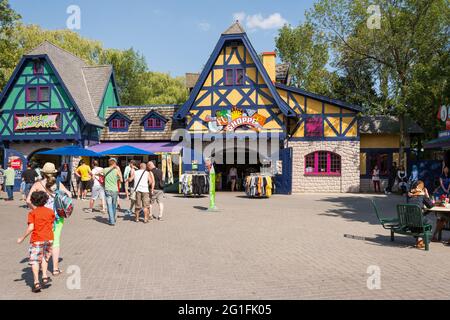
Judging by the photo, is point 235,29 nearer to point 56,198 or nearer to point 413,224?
point 413,224

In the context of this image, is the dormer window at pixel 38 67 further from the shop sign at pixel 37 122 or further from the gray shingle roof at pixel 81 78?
the shop sign at pixel 37 122

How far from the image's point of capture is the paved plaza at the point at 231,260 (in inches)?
212

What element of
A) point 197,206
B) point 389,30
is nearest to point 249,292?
point 197,206

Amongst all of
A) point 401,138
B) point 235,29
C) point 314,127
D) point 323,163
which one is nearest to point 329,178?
point 323,163

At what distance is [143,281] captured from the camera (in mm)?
5801

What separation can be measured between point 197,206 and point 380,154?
1302cm

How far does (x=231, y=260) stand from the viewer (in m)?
7.09

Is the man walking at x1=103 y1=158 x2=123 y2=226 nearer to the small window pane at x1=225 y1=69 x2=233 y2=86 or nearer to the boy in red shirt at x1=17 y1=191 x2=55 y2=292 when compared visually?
the boy in red shirt at x1=17 y1=191 x2=55 y2=292

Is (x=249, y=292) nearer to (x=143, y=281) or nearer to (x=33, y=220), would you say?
(x=143, y=281)

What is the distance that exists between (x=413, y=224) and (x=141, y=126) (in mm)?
19536

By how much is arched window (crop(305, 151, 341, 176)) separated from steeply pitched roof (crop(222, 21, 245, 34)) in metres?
7.84

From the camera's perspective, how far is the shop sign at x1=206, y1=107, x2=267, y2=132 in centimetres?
2183

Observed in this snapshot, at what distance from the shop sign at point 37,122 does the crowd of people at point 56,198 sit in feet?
19.4
